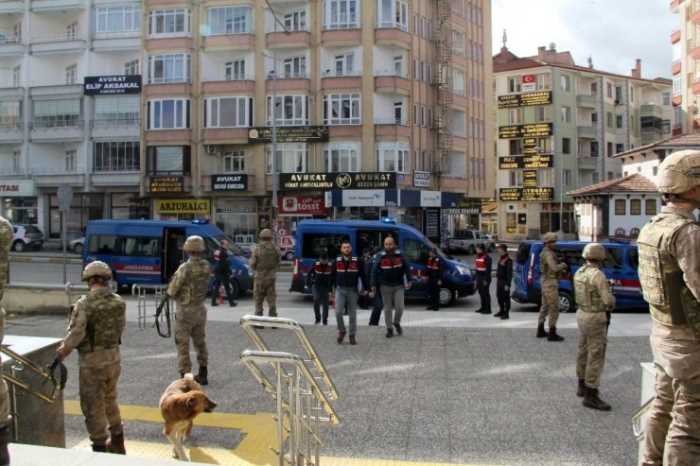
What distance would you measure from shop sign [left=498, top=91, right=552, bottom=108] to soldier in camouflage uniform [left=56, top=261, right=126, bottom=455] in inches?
2247

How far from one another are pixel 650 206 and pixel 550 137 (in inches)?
1119

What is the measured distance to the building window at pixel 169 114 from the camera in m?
39.2

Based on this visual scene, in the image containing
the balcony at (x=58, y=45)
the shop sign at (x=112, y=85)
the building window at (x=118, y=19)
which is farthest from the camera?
the balcony at (x=58, y=45)

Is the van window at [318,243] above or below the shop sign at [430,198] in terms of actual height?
below

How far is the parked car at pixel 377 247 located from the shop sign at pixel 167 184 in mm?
23660

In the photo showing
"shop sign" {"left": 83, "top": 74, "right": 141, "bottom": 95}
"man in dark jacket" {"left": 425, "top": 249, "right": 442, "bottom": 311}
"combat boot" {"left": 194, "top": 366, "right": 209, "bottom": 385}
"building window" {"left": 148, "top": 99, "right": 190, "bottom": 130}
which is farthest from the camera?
"shop sign" {"left": 83, "top": 74, "right": 141, "bottom": 95}

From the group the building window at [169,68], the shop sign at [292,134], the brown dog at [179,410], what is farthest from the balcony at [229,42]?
the brown dog at [179,410]

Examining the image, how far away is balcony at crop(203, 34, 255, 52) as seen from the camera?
126 ft

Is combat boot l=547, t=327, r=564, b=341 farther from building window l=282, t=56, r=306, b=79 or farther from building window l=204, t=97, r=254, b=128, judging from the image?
building window l=282, t=56, r=306, b=79

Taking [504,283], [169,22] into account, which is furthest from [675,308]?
[169,22]

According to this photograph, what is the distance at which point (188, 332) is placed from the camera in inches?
307

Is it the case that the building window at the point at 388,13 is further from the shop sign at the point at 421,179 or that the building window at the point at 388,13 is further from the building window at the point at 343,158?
the shop sign at the point at 421,179

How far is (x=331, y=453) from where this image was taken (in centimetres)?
569

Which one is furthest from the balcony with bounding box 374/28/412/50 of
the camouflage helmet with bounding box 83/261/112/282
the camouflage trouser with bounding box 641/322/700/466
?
the camouflage trouser with bounding box 641/322/700/466
